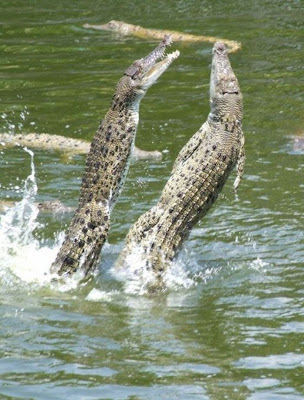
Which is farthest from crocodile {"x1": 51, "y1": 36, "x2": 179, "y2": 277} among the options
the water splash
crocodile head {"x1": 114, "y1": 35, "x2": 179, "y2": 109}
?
the water splash

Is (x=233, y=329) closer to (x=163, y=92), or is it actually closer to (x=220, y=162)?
(x=220, y=162)

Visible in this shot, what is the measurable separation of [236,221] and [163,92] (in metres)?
4.93

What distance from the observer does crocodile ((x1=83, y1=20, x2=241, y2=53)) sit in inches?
644

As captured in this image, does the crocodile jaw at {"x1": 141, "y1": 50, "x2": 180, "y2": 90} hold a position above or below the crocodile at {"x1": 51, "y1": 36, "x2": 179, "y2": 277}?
above

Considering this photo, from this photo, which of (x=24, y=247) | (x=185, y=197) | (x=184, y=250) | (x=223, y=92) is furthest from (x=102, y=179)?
(x=223, y=92)

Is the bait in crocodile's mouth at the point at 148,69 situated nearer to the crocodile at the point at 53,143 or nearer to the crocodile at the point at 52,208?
the crocodile at the point at 52,208

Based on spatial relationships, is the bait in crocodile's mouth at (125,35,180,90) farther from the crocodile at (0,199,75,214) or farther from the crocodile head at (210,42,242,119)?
the crocodile at (0,199,75,214)

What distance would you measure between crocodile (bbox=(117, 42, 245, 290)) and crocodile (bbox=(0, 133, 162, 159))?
3.01 metres

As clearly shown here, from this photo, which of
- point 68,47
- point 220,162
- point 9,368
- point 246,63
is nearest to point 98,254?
point 220,162

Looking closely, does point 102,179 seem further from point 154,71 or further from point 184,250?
point 154,71

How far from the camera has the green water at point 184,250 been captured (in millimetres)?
7188

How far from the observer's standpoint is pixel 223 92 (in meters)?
9.09

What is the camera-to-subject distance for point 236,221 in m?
10.0

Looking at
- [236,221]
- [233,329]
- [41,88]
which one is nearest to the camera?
[233,329]
